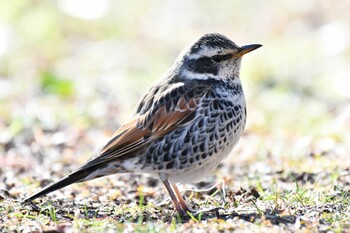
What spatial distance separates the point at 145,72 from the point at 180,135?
611 centimetres

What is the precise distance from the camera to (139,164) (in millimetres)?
7523

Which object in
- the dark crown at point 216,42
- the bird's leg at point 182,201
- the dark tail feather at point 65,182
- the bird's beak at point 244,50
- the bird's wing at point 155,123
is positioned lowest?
the bird's leg at point 182,201

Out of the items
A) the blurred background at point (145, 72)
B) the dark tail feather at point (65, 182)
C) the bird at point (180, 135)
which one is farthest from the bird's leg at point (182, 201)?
the blurred background at point (145, 72)

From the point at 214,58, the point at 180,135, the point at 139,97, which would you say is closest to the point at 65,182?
the point at 180,135

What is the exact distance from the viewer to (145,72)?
13500 millimetres

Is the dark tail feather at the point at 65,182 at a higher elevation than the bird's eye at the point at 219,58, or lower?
lower

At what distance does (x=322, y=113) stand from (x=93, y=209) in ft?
16.7

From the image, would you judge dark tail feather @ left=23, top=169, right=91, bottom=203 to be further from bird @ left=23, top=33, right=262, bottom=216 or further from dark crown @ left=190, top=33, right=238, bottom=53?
dark crown @ left=190, top=33, right=238, bottom=53

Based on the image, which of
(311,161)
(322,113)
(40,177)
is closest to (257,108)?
(322,113)

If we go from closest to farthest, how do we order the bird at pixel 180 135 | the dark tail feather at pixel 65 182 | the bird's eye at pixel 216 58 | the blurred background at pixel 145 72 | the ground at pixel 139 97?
the ground at pixel 139 97 → the dark tail feather at pixel 65 182 → the bird at pixel 180 135 → the bird's eye at pixel 216 58 → the blurred background at pixel 145 72

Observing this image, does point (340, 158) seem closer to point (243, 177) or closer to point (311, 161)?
point (311, 161)

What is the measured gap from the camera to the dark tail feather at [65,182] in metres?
7.23

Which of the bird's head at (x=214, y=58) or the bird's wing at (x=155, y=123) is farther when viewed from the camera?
the bird's head at (x=214, y=58)

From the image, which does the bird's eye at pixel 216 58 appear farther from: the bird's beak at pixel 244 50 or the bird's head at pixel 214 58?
the bird's beak at pixel 244 50
